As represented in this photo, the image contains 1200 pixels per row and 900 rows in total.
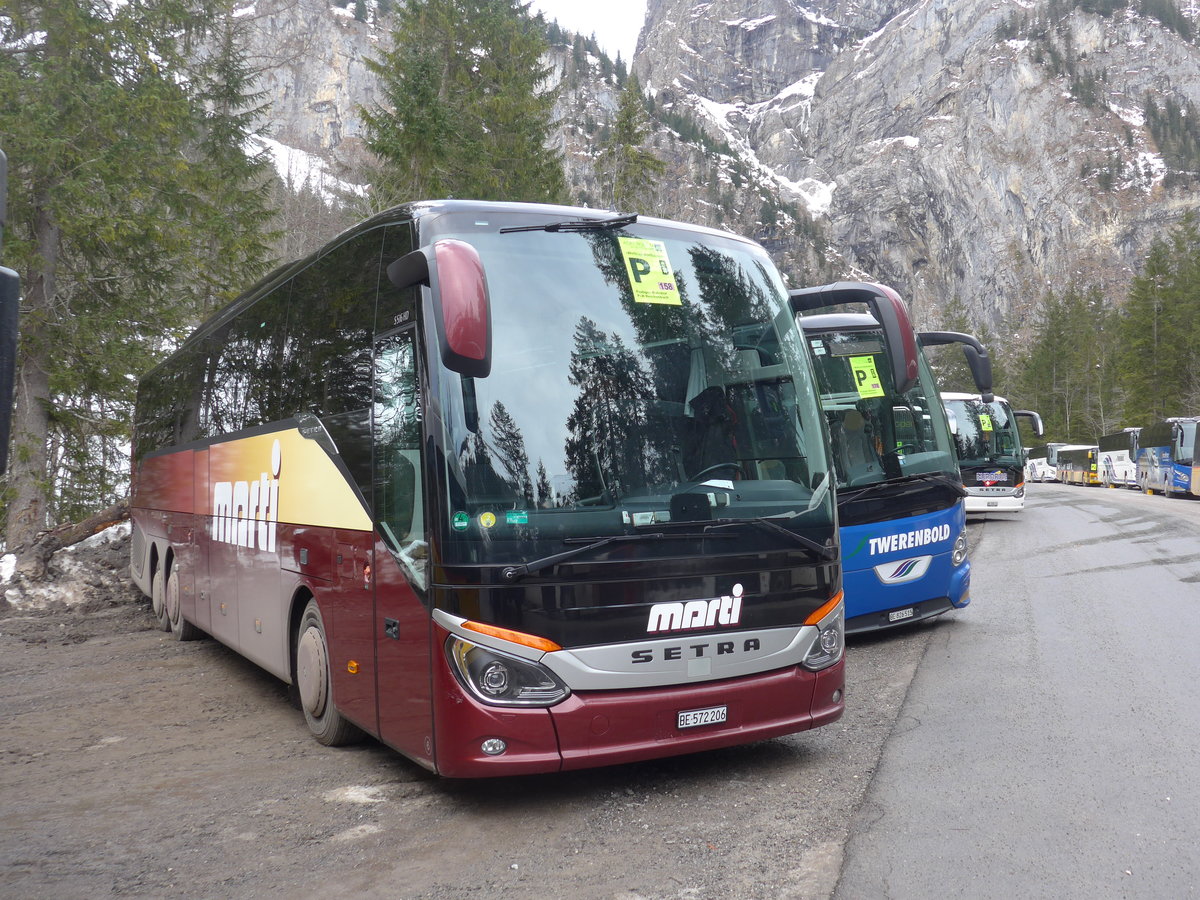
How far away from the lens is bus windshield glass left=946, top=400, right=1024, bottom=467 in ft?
74.7

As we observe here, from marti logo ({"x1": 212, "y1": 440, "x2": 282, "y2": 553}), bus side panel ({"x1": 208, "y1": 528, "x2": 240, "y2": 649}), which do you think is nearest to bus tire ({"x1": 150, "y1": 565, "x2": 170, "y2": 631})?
bus side panel ({"x1": 208, "y1": 528, "x2": 240, "y2": 649})

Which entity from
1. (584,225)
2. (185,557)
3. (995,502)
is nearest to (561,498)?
(584,225)

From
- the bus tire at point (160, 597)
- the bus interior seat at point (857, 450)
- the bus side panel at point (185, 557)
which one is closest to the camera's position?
the bus interior seat at point (857, 450)

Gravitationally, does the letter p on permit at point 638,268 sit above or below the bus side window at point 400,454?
above

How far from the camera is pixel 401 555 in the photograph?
15.8ft

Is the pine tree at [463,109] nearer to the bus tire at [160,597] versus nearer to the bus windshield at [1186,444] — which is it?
the bus tire at [160,597]

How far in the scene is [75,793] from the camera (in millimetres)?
5328

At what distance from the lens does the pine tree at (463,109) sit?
853 inches

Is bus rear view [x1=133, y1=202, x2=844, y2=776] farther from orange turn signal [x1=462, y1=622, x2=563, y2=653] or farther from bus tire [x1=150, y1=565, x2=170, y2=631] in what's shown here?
bus tire [x1=150, y1=565, x2=170, y2=631]

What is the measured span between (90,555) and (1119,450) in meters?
51.0

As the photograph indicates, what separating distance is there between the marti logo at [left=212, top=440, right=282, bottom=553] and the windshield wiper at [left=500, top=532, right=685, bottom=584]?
288cm

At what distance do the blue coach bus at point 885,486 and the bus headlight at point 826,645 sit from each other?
122 inches

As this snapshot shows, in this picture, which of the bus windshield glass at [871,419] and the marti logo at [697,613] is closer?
the marti logo at [697,613]

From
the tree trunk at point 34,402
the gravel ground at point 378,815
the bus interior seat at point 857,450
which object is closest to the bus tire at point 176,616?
the gravel ground at point 378,815
